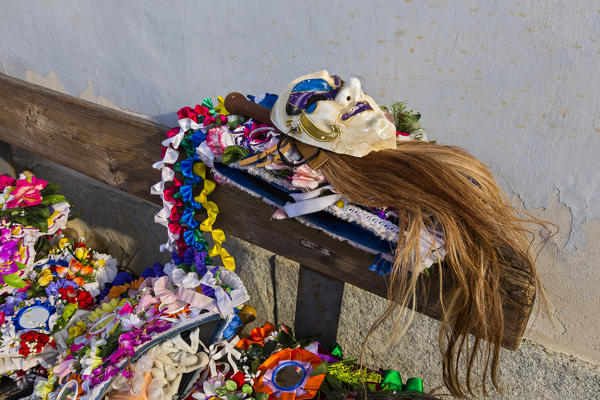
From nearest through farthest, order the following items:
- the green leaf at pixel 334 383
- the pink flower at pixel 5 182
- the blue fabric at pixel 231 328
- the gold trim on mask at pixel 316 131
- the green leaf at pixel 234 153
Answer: the gold trim on mask at pixel 316 131, the green leaf at pixel 234 153, the green leaf at pixel 334 383, the blue fabric at pixel 231 328, the pink flower at pixel 5 182

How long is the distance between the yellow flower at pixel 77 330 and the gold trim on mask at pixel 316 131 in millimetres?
1274

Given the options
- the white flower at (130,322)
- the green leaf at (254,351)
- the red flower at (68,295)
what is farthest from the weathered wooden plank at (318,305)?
the red flower at (68,295)

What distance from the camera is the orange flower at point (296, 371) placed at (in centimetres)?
139

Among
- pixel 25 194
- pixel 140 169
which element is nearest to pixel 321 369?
pixel 140 169

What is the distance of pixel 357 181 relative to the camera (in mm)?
1018

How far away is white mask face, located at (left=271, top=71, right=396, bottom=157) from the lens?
3.29 ft

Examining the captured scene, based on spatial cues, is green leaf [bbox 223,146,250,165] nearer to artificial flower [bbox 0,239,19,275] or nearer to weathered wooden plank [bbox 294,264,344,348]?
weathered wooden plank [bbox 294,264,344,348]

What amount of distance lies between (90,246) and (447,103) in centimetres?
188

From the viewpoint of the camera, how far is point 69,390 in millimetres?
1409

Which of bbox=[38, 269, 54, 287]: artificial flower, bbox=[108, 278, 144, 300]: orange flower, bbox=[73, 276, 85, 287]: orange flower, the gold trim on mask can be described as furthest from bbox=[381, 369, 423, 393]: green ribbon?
bbox=[38, 269, 54, 287]: artificial flower

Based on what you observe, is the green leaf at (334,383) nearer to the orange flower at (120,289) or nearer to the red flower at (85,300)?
the orange flower at (120,289)

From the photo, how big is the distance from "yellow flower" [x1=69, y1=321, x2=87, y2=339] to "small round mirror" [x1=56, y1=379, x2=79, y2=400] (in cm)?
32

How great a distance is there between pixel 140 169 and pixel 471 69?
3.71 feet

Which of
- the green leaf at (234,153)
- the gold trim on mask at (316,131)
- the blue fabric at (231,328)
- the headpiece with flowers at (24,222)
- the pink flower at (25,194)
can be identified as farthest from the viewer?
the pink flower at (25,194)
